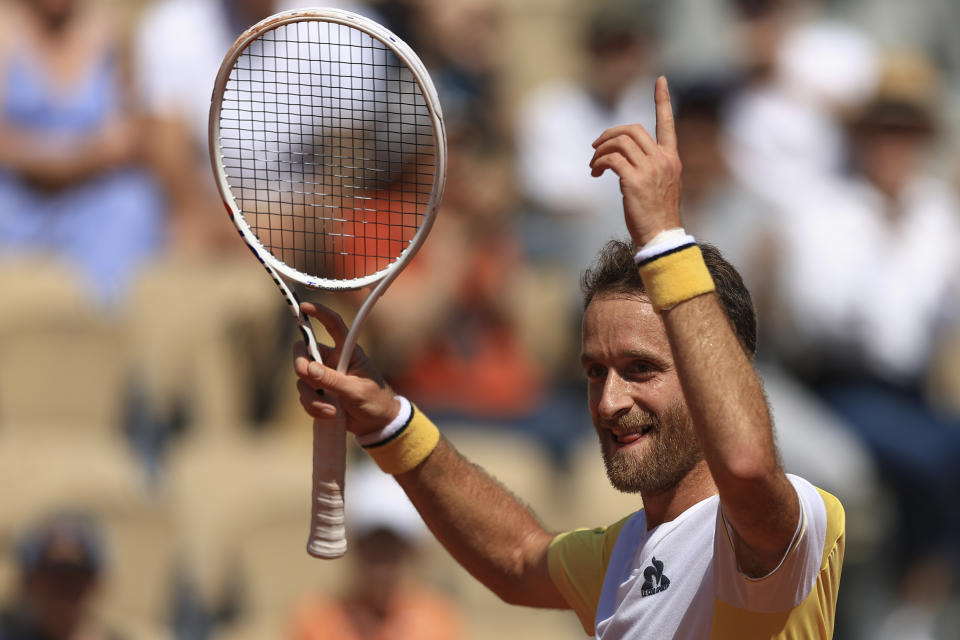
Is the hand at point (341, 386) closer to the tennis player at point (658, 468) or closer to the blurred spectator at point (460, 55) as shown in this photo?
the tennis player at point (658, 468)

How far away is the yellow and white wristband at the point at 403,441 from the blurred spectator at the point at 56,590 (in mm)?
2379

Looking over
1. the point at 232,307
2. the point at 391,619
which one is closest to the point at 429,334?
the point at 232,307

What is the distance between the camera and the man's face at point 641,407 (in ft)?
9.12

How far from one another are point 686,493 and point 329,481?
753 mm

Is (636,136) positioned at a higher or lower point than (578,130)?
higher

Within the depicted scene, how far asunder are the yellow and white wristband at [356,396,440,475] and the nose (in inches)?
20.7

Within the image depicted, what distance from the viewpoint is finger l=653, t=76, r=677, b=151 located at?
2.54 m

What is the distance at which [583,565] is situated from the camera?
3.15 metres

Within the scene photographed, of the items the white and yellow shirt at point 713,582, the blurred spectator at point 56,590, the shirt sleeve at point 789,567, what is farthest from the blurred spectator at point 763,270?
the shirt sleeve at point 789,567

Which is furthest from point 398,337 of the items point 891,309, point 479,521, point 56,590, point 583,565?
point 583,565

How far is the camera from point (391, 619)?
538 centimetres

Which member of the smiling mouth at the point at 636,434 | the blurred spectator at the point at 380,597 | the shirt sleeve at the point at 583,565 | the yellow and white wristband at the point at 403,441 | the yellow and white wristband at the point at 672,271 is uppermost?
the yellow and white wristband at the point at 672,271

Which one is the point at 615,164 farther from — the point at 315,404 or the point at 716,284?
the point at 315,404

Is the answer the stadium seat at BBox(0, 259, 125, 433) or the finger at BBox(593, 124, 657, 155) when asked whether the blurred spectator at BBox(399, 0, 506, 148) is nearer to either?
the stadium seat at BBox(0, 259, 125, 433)
